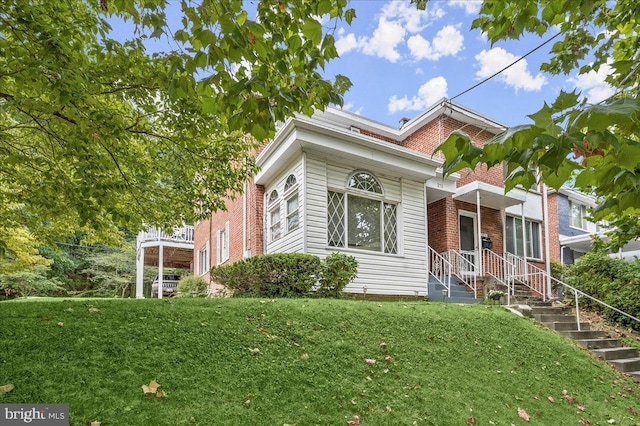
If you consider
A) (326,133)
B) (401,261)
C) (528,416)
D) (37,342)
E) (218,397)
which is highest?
(326,133)

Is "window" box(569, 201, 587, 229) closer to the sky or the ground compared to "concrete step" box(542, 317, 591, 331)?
closer to the sky

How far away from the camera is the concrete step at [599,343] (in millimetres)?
8484

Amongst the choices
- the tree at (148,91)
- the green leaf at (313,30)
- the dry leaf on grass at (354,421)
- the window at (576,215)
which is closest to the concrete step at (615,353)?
the dry leaf on grass at (354,421)

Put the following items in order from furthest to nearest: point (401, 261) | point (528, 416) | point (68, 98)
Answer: point (401, 261)
point (528, 416)
point (68, 98)

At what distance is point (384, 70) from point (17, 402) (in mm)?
13309

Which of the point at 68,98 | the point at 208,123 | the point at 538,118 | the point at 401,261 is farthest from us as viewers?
the point at 401,261

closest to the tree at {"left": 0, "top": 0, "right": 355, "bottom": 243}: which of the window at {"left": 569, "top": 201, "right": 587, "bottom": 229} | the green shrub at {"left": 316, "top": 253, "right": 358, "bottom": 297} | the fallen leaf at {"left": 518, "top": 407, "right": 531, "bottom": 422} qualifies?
the green shrub at {"left": 316, "top": 253, "right": 358, "bottom": 297}

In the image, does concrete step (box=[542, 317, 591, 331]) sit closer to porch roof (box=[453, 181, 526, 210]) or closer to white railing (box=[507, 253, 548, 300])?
white railing (box=[507, 253, 548, 300])

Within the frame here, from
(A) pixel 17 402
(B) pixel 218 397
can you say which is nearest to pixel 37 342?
(A) pixel 17 402

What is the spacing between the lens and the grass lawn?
12.8 ft

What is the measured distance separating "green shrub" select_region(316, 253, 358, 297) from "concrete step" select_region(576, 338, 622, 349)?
16.6 ft

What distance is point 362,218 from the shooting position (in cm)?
1105

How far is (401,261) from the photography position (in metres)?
11.3

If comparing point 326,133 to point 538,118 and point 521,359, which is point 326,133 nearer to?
point 521,359
